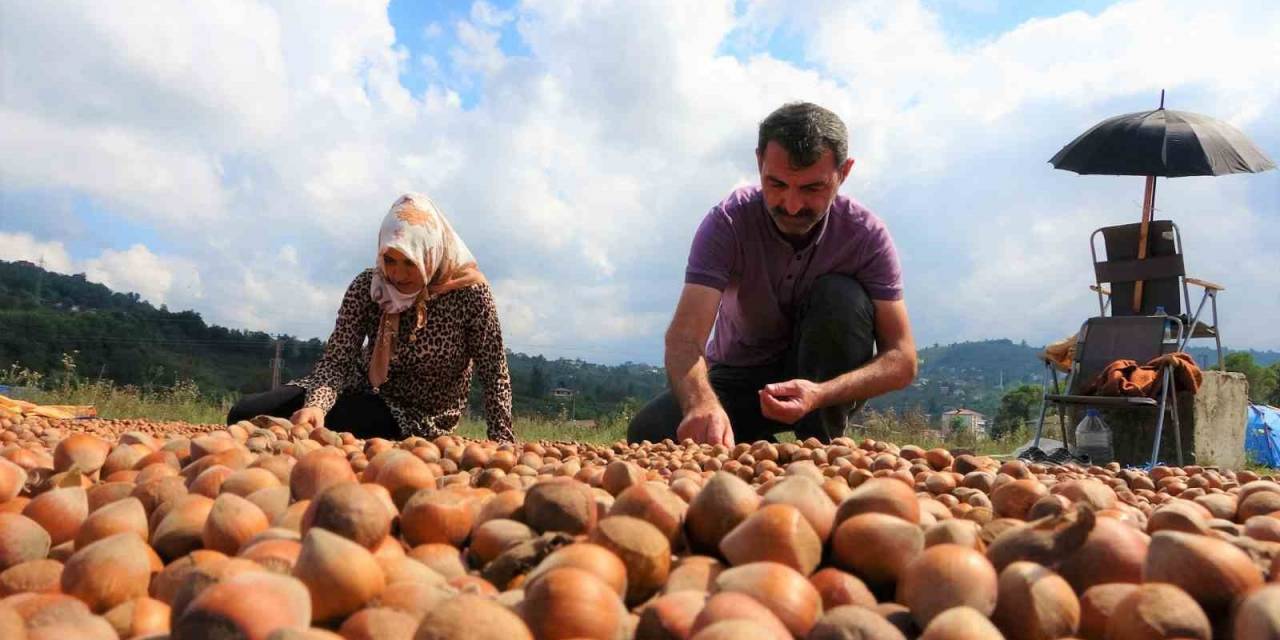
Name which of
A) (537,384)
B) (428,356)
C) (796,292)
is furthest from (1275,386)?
(428,356)

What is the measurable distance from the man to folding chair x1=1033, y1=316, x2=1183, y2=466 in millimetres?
3292

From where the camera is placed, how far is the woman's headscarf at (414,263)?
408cm

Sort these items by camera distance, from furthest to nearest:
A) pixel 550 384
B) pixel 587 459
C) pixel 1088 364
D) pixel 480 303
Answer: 1. pixel 550 384
2. pixel 1088 364
3. pixel 480 303
4. pixel 587 459

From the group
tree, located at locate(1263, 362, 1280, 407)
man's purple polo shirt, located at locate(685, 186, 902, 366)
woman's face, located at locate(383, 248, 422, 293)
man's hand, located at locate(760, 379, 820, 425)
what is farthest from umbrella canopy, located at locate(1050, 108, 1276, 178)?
tree, located at locate(1263, 362, 1280, 407)

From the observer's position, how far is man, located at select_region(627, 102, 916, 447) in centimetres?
351

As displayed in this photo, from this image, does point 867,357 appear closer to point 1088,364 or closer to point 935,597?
point 935,597

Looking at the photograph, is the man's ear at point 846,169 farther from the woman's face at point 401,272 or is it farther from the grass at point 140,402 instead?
the grass at point 140,402

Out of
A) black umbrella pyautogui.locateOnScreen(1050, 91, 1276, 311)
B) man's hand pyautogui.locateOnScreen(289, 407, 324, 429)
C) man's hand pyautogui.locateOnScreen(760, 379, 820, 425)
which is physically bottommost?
man's hand pyautogui.locateOnScreen(289, 407, 324, 429)

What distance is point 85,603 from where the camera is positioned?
3.33 ft

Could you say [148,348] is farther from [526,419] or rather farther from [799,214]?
[799,214]

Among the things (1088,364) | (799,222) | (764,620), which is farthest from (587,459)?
(1088,364)

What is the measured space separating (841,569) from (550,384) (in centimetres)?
2003

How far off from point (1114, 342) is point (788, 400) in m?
4.80

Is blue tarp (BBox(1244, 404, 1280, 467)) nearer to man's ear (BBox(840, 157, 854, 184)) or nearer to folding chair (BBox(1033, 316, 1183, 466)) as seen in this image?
folding chair (BBox(1033, 316, 1183, 466))
